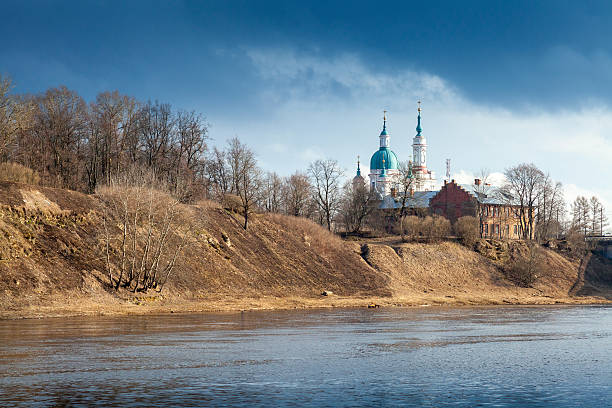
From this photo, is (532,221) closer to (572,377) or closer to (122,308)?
(122,308)

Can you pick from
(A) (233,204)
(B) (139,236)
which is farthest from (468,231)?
(B) (139,236)

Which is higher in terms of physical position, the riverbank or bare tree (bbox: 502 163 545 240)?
bare tree (bbox: 502 163 545 240)

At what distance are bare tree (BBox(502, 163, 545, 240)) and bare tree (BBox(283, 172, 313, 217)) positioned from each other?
3479cm

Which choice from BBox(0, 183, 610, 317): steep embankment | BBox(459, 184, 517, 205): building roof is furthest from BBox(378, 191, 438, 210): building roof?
BBox(0, 183, 610, 317): steep embankment

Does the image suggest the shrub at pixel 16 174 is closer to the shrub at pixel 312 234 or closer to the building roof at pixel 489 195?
the shrub at pixel 312 234

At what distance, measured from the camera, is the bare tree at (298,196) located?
350 ft

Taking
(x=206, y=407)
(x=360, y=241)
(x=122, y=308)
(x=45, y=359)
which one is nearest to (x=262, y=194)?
(x=360, y=241)

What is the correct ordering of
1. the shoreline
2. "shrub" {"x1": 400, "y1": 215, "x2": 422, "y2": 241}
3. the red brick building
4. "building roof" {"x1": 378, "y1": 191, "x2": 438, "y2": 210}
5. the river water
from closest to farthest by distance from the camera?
1. the river water
2. the shoreline
3. "shrub" {"x1": 400, "y1": 215, "x2": 422, "y2": 241}
4. the red brick building
5. "building roof" {"x1": 378, "y1": 191, "x2": 438, "y2": 210}

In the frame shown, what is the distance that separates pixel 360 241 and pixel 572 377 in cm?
7651

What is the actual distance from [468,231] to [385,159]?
85449mm

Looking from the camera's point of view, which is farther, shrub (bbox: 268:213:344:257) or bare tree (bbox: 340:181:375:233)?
bare tree (bbox: 340:181:375:233)

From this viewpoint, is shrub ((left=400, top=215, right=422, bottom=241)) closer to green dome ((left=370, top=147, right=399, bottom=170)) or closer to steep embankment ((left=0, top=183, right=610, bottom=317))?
steep embankment ((left=0, top=183, right=610, bottom=317))

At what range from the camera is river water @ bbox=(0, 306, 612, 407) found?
19.4m

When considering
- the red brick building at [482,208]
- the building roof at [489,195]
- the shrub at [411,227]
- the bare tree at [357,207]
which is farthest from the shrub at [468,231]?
the bare tree at [357,207]
